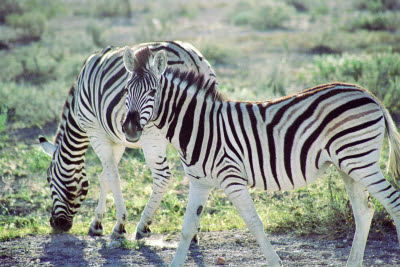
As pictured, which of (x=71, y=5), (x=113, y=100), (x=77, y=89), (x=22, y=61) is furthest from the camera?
(x=71, y=5)

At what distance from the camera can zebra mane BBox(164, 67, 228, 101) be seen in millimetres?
4781

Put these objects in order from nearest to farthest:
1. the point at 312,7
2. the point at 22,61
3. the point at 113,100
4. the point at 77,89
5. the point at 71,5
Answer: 1. the point at 113,100
2. the point at 77,89
3. the point at 22,61
4. the point at 312,7
5. the point at 71,5

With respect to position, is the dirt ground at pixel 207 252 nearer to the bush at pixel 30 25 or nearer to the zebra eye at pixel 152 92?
the zebra eye at pixel 152 92

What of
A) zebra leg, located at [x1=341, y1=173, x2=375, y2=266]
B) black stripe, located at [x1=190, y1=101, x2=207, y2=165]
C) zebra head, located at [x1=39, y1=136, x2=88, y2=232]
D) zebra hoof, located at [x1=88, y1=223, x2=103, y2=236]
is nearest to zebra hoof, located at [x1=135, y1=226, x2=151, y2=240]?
zebra hoof, located at [x1=88, y1=223, x2=103, y2=236]

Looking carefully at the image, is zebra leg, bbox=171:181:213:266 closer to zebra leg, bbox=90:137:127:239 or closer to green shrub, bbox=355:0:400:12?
zebra leg, bbox=90:137:127:239

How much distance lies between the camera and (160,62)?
4656mm

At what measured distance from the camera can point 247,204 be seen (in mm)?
4594

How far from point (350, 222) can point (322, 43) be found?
10716 mm

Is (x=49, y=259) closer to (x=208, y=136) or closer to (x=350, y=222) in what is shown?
(x=208, y=136)

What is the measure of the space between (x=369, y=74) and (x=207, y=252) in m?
6.12

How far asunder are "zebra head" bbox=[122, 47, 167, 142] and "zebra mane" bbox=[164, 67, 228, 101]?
0.16 m

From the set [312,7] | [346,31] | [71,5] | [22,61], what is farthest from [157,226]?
[71,5]

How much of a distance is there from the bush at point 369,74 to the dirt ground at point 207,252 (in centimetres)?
477

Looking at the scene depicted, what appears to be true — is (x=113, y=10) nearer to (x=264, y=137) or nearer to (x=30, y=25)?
(x=30, y=25)
